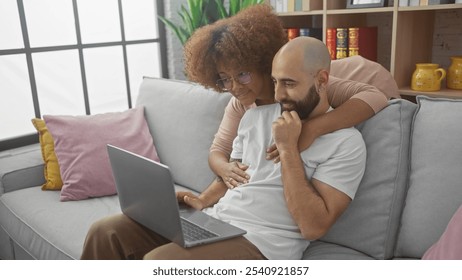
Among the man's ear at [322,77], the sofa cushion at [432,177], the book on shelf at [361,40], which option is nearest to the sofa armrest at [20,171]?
the man's ear at [322,77]

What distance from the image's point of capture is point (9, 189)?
1.76 m

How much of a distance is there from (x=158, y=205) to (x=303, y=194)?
0.33 m

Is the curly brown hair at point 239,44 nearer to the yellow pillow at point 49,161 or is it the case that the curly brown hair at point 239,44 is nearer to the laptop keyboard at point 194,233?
the laptop keyboard at point 194,233

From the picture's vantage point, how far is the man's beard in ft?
3.61

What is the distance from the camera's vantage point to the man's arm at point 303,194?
1.02 metres

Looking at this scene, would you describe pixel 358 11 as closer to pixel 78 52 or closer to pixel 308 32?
pixel 308 32

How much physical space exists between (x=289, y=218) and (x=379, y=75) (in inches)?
22.8

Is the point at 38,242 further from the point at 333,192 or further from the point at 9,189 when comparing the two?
the point at 333,192

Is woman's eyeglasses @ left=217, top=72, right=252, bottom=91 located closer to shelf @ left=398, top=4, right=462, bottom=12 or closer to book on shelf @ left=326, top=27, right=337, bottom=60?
shelf @ left=398, top=4, right=462, bottom=12

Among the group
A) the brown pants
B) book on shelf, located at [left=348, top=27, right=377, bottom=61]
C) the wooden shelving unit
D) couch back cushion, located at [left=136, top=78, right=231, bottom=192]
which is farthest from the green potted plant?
the brown pants

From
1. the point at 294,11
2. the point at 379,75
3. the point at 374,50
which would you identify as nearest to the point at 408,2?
the point at 374,50

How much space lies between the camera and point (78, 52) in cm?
254

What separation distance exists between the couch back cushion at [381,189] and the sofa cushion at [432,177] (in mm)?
23
